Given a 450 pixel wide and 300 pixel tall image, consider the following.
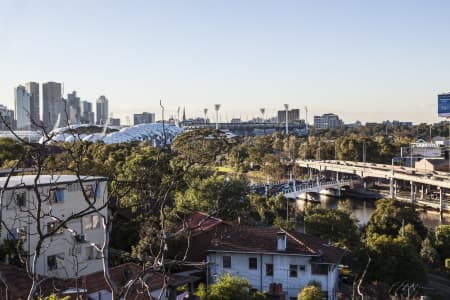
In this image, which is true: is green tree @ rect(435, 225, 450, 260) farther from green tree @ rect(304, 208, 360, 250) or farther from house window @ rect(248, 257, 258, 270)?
house window @ rect(248, 257, 258, 270)

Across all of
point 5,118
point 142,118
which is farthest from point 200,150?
point 142,118

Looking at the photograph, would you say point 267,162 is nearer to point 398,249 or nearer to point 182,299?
point 398,249

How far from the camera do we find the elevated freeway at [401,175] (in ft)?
80.1

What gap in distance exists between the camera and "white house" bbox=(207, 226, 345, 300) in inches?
359

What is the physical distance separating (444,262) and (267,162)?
22078 millimetres

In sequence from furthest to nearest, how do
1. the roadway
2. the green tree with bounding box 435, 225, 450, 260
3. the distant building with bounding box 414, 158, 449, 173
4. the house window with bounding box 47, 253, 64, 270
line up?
the distant building with bounding box 414, 158, 449, 173
the roadway
the green tree with bounding box 435, 225, 450, 260
the house window with bounding box 47, 253, 64, 270

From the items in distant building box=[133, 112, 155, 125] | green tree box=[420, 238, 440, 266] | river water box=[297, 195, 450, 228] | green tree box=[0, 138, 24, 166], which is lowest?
river water box=[297, 195, 450, 228]

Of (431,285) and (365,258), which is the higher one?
(365,258)

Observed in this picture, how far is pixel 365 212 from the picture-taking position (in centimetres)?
2402

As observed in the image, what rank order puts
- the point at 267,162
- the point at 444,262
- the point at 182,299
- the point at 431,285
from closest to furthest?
the point at 182,299 < the point at 431,285 < the point at 444,262 < the point at 267,162

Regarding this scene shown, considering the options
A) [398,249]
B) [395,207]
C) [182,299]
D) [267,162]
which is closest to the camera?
[182,299]

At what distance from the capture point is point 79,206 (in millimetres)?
9484

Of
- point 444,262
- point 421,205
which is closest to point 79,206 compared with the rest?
point 444,262

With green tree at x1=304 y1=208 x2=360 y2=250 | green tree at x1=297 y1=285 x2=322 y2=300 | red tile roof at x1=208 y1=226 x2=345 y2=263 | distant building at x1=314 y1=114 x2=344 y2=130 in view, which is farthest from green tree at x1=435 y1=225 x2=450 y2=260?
distant building at x1=314 y1=114 x2=344 y2=130
